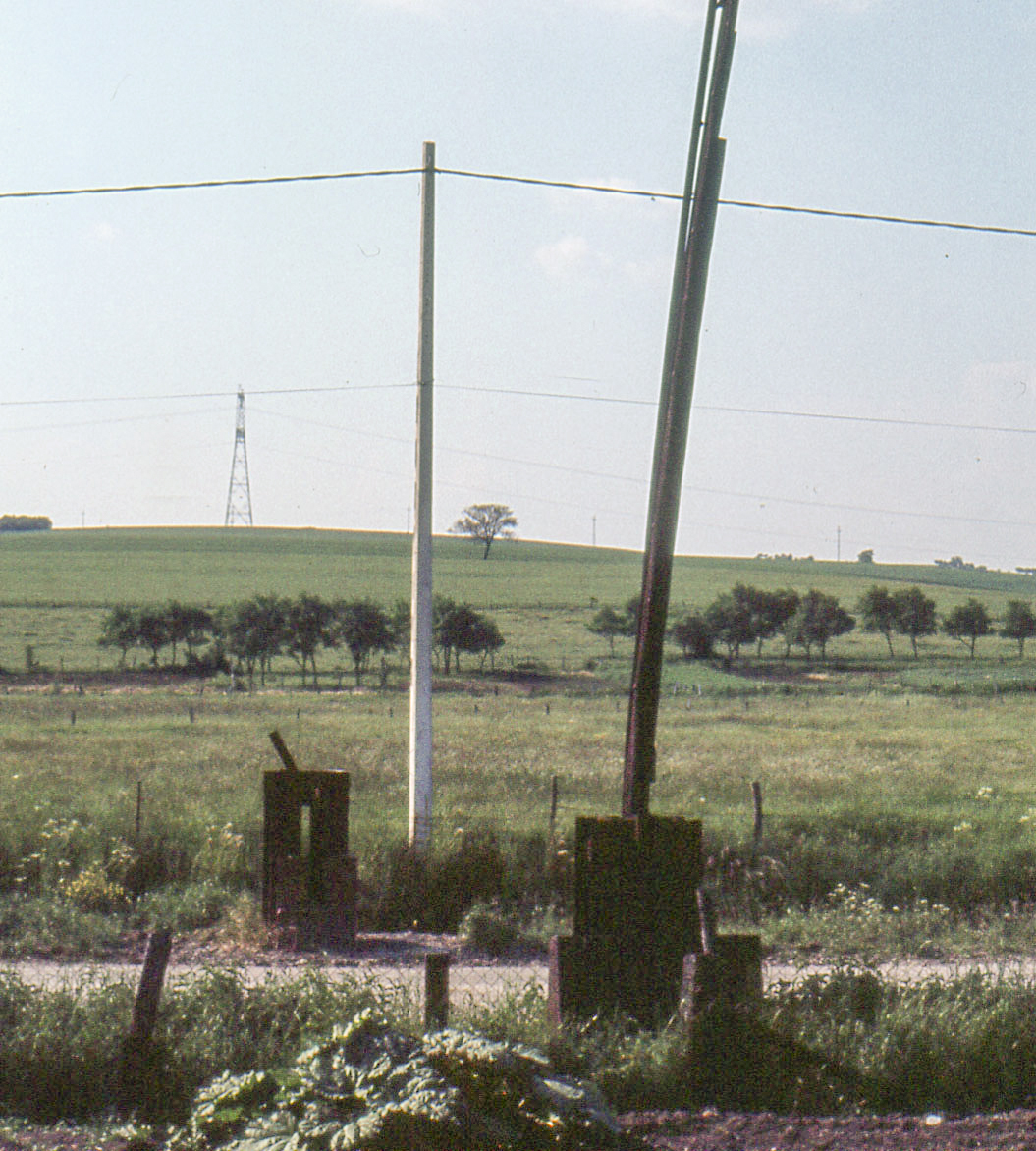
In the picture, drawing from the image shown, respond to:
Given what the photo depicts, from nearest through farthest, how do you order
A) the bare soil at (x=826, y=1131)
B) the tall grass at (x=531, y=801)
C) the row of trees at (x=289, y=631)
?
1. the bare soil at (x=826, y=1131)
2. the tall grass at (x=531, y=801)
3. the row of trees at (x=289, y=631)

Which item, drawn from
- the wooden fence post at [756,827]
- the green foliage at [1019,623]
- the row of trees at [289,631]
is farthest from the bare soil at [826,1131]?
the green foliage at [1019,623]

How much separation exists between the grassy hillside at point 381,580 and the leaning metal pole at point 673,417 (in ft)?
194

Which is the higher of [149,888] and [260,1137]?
[260,1137]

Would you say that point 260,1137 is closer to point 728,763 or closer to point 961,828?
point 961,828

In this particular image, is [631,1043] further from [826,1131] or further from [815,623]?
[815,623]

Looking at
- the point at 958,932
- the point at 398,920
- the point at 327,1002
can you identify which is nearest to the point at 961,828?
the point at 958,932

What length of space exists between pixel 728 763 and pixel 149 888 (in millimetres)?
15420

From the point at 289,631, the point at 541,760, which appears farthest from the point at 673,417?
the point at 289,631

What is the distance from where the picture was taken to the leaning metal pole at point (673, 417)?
657 cm

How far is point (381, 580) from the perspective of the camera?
103 m

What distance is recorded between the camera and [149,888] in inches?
449

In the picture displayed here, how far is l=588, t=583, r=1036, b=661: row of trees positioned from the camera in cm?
8169

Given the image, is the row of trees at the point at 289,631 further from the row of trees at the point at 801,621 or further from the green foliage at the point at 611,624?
the row of trees at the point at 801,621

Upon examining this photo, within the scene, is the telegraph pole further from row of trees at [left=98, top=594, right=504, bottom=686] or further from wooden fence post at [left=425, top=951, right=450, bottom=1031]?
row of trees at [left=98, top=594, right=504, bottom=686]
